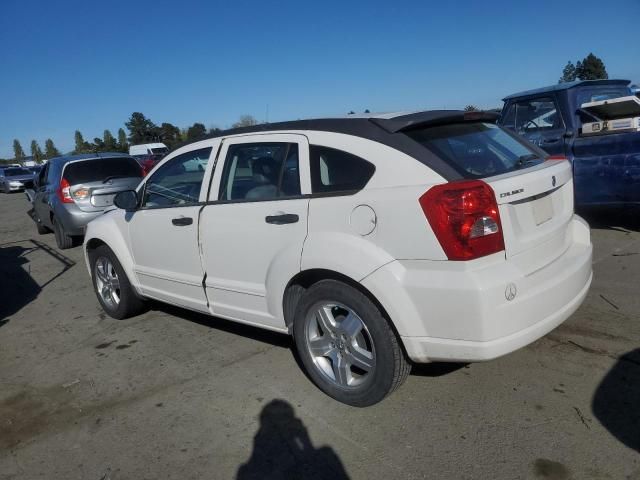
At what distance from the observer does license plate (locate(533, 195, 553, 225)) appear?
9.48 feet

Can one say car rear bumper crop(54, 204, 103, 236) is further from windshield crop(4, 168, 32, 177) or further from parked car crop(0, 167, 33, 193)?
windshield crop(4, 168, 32, 177)

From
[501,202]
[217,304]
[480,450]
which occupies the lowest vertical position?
[480,450]

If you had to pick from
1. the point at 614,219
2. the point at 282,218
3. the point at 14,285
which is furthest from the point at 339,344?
the point at 614,219

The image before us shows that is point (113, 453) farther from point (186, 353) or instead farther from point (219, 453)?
point (186, 353)

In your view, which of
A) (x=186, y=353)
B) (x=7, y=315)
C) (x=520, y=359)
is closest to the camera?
(x=520, y=359)

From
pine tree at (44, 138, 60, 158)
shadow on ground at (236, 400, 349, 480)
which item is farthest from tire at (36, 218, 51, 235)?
pine tree at (44, 138, 60, 158)

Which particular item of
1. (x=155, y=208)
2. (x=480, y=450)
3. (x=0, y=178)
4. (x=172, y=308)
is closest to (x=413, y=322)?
(x=480, y=450)

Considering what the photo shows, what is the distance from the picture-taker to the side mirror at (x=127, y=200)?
4.40 meters

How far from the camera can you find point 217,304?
3824 millimetres

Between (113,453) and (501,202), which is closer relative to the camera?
(501,202)

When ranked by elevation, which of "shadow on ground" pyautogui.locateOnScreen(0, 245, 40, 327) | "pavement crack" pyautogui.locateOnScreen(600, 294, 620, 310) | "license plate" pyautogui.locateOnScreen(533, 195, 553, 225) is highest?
"license plate" pyautogui.locateOnScreen(533, 195, 553, 225)

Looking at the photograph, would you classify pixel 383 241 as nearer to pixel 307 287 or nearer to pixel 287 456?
pixel 307 287

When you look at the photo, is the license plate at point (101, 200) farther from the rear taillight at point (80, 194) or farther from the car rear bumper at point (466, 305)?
the car rear bumper at point (466, 305)

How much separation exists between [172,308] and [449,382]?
10.2 ft
